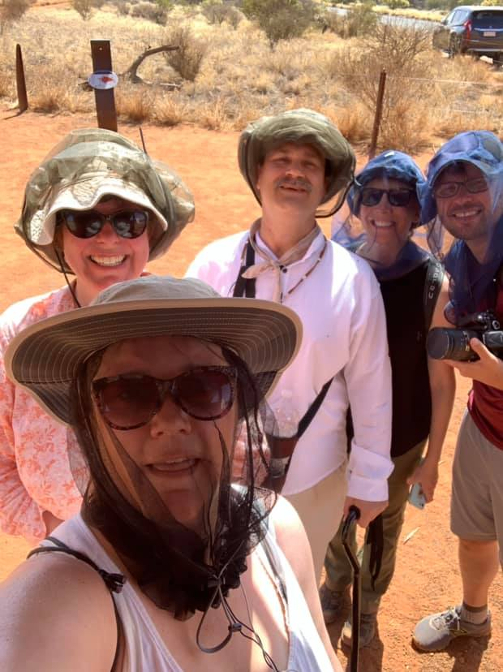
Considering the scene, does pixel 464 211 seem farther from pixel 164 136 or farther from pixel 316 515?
pixel 164 136

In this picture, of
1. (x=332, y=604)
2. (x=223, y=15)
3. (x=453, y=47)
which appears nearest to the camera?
(x=332, y=604)

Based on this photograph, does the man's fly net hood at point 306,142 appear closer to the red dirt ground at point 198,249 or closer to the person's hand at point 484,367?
the person's hand at point 484,367

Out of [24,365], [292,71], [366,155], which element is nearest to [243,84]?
[292,71]

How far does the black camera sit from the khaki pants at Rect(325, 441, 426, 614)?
1.99ft

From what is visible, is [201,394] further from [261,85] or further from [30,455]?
[261,85]

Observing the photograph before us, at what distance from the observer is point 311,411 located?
222 cm

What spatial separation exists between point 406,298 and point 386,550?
1.16 meters

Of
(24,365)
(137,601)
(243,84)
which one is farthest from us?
(243,84)

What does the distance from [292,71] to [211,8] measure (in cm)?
1662

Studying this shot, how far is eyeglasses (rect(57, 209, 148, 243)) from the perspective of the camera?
1.89 m

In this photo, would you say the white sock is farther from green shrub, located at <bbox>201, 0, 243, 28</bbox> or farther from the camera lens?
green shrub, located at <bbox>201, 0, 243, 28</bbox>

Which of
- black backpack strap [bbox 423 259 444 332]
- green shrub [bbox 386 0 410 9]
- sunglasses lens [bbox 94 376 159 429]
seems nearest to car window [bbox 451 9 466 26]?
black backpack strap [bbox 423 259 444 332]

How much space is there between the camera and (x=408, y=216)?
98.5 inches

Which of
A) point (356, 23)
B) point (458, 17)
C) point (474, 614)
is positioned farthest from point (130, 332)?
point (356, 23)
